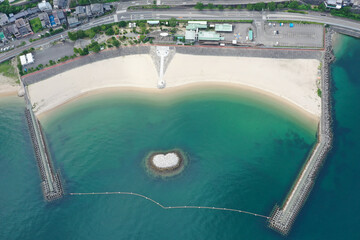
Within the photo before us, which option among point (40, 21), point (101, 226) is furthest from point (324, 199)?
point (40, 21)

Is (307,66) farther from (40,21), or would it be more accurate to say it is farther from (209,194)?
(40,21)

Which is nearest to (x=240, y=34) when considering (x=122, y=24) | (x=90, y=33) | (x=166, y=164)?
(x=122, y=24)

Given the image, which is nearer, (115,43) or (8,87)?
(115,43)

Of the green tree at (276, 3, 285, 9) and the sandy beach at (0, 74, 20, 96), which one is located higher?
the green tree at (276, 3, 285, 9)

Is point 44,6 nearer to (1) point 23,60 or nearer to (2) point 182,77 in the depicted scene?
(1) point 23,60

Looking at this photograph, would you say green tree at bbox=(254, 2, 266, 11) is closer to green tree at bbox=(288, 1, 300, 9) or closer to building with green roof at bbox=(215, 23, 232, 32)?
green tree at bbox=(288, 1, 300, 9)

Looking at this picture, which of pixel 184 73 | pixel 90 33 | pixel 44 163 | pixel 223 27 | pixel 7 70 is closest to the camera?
pixel 44 163

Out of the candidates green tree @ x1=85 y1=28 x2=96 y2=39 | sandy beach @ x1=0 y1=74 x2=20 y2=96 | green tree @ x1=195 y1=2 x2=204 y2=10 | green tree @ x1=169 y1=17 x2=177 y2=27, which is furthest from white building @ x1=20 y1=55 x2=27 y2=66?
green tree @ x1=195 y1=2 x2=204 y2=10
